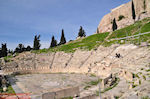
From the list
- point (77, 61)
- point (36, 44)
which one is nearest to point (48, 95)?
point (77, 61)

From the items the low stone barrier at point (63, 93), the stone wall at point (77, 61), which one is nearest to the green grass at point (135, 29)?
the stone wall at point (77, 61)

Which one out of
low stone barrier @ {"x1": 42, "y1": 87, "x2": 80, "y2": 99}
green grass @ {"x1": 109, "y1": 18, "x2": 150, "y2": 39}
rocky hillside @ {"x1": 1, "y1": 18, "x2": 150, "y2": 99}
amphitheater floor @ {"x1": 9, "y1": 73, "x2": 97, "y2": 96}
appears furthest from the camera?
green grass @ {"x1": 109, "y1": 18, "x2": 150, "y2": 39}

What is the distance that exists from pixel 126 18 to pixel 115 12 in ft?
29.4

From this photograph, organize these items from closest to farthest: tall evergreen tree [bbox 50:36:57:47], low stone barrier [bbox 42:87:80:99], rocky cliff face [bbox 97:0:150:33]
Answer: low stone barrier [bbox 42:87:80:99]
rocky cliff face [bbox 97:0:150:33]
tall evergreen tree [bbox 50:36:57:47]

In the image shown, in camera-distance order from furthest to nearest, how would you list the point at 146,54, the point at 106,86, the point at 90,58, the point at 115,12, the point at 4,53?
1. the point at 115,12
2. the point at 4,53
3. the point at 90,58
4. the point at 146,54
5. the point at 106,86

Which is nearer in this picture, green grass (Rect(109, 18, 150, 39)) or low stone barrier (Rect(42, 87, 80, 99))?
low stone barrier (Rect(42, 87, 80, 99))

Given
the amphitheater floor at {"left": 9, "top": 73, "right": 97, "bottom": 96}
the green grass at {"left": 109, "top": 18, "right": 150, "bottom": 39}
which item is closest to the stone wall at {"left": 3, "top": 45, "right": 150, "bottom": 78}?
the amphitheater floor at {"left": 9, "top": 73, "right": 97, "bottom": 96}

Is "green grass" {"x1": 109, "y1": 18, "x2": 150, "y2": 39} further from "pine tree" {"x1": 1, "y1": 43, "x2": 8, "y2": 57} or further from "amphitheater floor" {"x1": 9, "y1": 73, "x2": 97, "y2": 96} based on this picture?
"pine tree" {"x1": 1, "y1": 43, "x2": 8, "y2": 57}

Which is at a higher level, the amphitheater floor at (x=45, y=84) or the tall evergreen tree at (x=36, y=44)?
the tall evergreen tree at (x=36, y=44)

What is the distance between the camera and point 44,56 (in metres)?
40.0

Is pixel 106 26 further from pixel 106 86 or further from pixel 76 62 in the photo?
pixel 106 86

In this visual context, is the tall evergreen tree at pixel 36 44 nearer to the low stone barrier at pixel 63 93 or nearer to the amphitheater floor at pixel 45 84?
the amphitheater floor at pixel 45 84

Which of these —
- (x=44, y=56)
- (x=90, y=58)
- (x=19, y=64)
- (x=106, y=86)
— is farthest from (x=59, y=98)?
(x=44, y=56)

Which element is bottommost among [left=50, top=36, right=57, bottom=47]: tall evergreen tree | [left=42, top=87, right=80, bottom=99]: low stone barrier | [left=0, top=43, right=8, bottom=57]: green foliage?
[left=42, top=87, right=80, bottom=99]: low stone barrier
